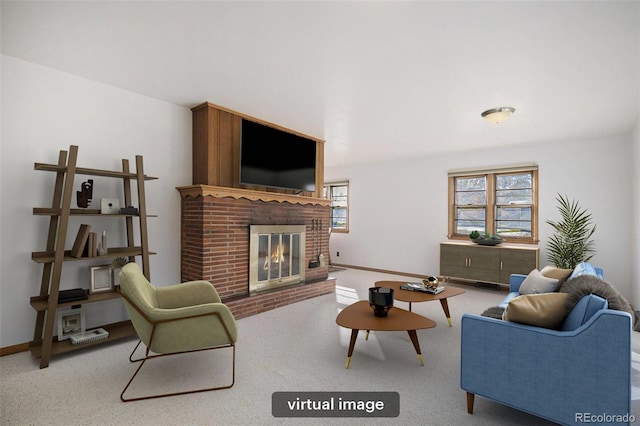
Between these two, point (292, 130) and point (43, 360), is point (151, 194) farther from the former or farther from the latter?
point (292, 130)

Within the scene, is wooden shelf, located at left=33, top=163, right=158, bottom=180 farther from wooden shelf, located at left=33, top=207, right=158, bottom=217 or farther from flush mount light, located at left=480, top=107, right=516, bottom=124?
flush mount light, located at left=480, top=107, right=516, bottom=124

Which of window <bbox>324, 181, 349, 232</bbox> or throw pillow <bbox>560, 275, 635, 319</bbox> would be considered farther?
window <bbox>324, 181, 349, 232</bbox>

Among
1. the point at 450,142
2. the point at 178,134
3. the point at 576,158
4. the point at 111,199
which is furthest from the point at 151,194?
the point at 576,158

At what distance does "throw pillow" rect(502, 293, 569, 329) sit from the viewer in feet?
6.07

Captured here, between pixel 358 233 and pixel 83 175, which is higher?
pixel 83 175

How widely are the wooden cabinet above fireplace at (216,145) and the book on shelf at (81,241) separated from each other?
128 cm

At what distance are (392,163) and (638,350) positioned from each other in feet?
15.8

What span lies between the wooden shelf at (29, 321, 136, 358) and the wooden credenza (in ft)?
16.2

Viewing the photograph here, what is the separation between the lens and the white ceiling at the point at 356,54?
2.05 metres

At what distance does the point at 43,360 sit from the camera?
8.39ft

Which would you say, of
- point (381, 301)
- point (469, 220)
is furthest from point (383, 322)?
point (469, 220)

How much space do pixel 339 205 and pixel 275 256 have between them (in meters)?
3.79

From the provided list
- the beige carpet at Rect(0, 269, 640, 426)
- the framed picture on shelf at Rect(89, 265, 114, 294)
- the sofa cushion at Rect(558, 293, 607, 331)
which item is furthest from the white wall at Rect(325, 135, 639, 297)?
the framed picture on shelf at Rect(89, 265, 114, 294)

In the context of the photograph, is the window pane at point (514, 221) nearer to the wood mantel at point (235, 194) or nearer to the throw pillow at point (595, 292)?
the wood mantel at point (235, 194)
